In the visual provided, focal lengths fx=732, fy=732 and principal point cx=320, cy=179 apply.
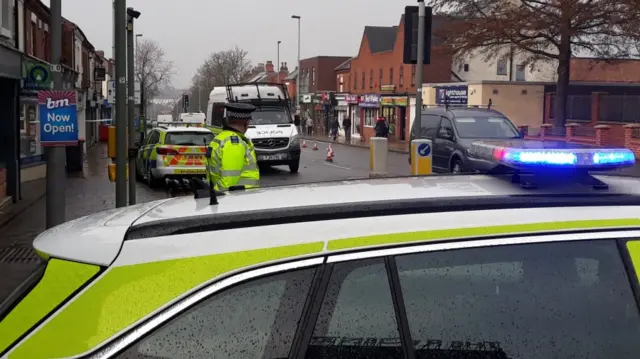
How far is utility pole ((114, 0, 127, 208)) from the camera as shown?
9.72 metres

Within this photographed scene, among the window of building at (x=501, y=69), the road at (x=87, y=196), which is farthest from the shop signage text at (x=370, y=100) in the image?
the road at (x=87, y=196)

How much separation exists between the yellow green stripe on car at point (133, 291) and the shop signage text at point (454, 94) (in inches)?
1672

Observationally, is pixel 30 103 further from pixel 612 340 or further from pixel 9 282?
pixel 612 340

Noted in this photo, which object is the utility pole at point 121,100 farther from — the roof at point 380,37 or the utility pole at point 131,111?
the roof at point 380,37

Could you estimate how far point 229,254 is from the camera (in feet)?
6.06

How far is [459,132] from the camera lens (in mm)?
17266

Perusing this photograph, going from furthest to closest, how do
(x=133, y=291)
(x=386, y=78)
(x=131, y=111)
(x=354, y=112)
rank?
(x=354, y=112) → (x=386, y=78) → (x=131, y=111) → (x=133, y=291)

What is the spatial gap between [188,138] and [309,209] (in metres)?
17.0

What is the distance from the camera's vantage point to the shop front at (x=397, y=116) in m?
52.1

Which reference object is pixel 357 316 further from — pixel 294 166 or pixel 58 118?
pixel 294 166

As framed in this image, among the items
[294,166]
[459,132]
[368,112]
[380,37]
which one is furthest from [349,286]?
[380,37]

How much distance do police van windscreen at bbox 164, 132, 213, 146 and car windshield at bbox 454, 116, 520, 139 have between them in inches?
250

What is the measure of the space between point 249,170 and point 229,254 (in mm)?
5720

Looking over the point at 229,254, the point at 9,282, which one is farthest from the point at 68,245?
the point at 9,282
